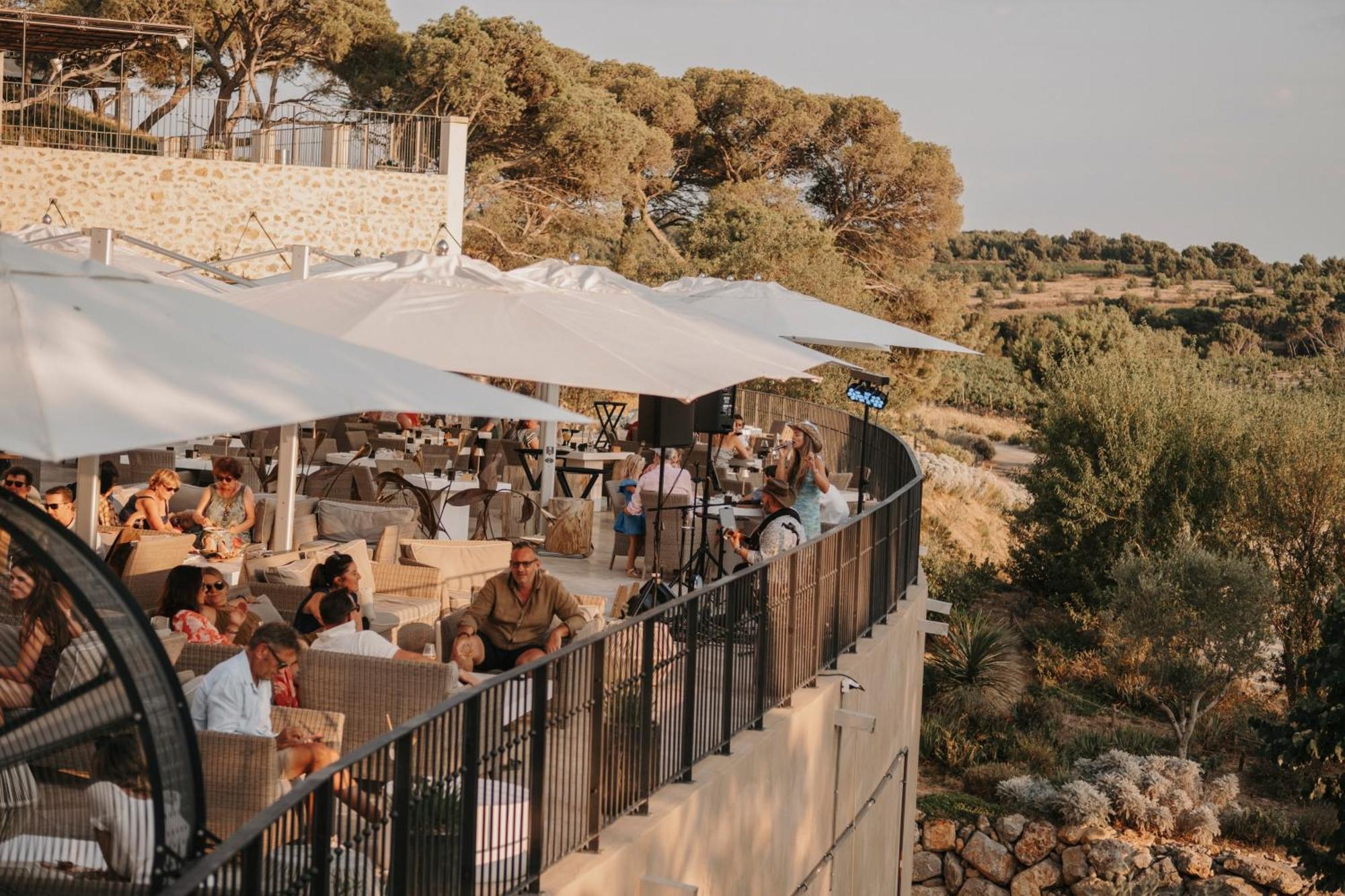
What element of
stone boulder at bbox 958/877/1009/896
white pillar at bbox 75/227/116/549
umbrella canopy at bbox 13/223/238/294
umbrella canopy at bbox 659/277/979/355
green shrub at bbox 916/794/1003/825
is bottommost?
stone boulder at bbox 958/877/1009/896

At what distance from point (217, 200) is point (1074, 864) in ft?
60.5

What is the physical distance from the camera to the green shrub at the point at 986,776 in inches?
863

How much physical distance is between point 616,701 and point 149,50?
109 ft

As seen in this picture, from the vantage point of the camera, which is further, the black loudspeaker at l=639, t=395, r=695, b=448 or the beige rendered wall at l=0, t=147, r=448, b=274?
the beige rendered wall at l=0, t=147, r=448, b=274

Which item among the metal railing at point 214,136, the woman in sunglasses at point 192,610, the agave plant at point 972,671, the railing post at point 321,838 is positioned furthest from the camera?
the metal railing at point 214,136

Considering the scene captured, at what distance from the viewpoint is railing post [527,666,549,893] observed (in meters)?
5.20

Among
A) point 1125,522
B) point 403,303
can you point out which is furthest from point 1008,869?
point 403,303

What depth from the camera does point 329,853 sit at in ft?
12.1

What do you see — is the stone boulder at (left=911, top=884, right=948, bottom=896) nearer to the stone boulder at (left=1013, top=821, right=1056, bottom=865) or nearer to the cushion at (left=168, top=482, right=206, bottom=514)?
the stone boulder at (left=1013, top=821, right=1056, bottom=865)

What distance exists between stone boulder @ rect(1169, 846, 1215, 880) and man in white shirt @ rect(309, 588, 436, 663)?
15.0 metres

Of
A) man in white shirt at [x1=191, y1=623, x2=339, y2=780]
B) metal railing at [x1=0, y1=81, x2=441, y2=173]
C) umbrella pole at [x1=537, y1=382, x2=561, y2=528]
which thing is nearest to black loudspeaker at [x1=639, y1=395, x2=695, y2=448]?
umbrella pole at [x1=537, y1=382, x2=561, y2=528]

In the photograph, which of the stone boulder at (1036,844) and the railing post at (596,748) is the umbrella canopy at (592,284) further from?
the stone boulder at (1036,844)

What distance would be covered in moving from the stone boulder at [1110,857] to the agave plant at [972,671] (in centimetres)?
444

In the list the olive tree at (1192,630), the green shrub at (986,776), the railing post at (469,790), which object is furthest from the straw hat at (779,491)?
the olive tree at (1192,630)
